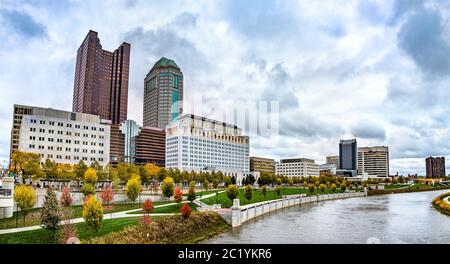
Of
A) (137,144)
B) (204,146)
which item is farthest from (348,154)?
(137,144)

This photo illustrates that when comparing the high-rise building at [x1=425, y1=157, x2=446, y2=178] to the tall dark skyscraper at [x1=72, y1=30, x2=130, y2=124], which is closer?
the high-rise building at [x1=425, y1=157, x2=446, y2=178]

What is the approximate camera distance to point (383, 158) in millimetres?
114938

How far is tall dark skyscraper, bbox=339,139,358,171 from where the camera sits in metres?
134

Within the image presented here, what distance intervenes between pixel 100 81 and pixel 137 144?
39.8 meters

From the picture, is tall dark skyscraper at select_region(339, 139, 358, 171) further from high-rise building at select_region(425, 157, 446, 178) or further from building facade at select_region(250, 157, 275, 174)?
high-rise building at select_region(425, 157, 446, 178)

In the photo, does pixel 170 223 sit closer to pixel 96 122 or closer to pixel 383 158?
pixel 96 122

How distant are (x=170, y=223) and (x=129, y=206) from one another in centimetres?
944

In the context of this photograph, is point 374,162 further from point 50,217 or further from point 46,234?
point 50,217

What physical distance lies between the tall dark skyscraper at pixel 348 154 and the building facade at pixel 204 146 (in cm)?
5096

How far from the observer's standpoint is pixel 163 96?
134000 mm

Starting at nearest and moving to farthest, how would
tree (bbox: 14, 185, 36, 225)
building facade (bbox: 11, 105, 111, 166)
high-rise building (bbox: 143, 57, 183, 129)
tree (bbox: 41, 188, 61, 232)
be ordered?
1. tree (bbox: 41, 188, 61, 232)
2. tree (bbox: 14, 185, 36, 225)
3. building facade (bbox: 11, 105, 111, 166)
4. high-rise building (bbox: 143, 57, 183, 129)

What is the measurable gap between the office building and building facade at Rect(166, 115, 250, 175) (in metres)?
10.4

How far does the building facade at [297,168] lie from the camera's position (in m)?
112

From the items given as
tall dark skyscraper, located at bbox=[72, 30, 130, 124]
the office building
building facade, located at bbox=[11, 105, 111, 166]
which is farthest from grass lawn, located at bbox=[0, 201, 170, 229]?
tall dark skyscraper, located at bbox=[72, 30, 130, 124]
